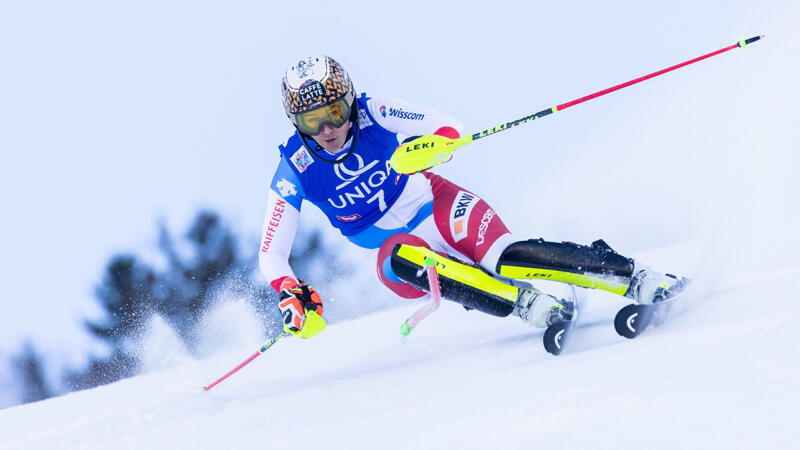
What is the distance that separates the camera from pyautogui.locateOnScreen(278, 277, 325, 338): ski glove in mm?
3459

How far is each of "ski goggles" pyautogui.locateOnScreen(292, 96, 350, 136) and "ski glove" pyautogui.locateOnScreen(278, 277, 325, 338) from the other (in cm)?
79

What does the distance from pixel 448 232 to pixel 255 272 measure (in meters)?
12.2

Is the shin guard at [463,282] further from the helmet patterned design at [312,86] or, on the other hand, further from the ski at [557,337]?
the helmet patterned design at [312,86]

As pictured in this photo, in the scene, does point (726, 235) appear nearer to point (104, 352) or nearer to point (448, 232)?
point (448, 232)

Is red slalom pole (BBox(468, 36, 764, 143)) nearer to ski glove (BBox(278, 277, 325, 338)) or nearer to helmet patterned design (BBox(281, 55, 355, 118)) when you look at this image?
helmet patterned design (BBox(281, 55, 355, 118))

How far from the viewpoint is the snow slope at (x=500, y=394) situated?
1.56 m

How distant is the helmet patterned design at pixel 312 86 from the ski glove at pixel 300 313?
85cm

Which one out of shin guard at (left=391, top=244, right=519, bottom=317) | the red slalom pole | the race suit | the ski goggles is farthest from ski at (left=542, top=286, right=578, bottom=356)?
the ski goggles

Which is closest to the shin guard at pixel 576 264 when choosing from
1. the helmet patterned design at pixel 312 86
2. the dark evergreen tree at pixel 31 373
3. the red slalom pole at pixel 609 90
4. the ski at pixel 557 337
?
the ski at pixel 557 337

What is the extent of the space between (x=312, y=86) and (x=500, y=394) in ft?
6.13

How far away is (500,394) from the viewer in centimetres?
211

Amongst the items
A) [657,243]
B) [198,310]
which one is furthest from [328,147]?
[198,310]

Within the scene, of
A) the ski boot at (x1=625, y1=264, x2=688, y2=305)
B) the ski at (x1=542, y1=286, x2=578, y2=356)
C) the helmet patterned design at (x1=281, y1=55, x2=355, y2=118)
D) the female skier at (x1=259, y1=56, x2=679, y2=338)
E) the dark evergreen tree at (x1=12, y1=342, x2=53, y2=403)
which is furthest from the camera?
the dark evergreen tree at (x1=12, y1=342, x2=53, y2=403)

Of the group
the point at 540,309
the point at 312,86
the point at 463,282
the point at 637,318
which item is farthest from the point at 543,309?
the point at 312,86
